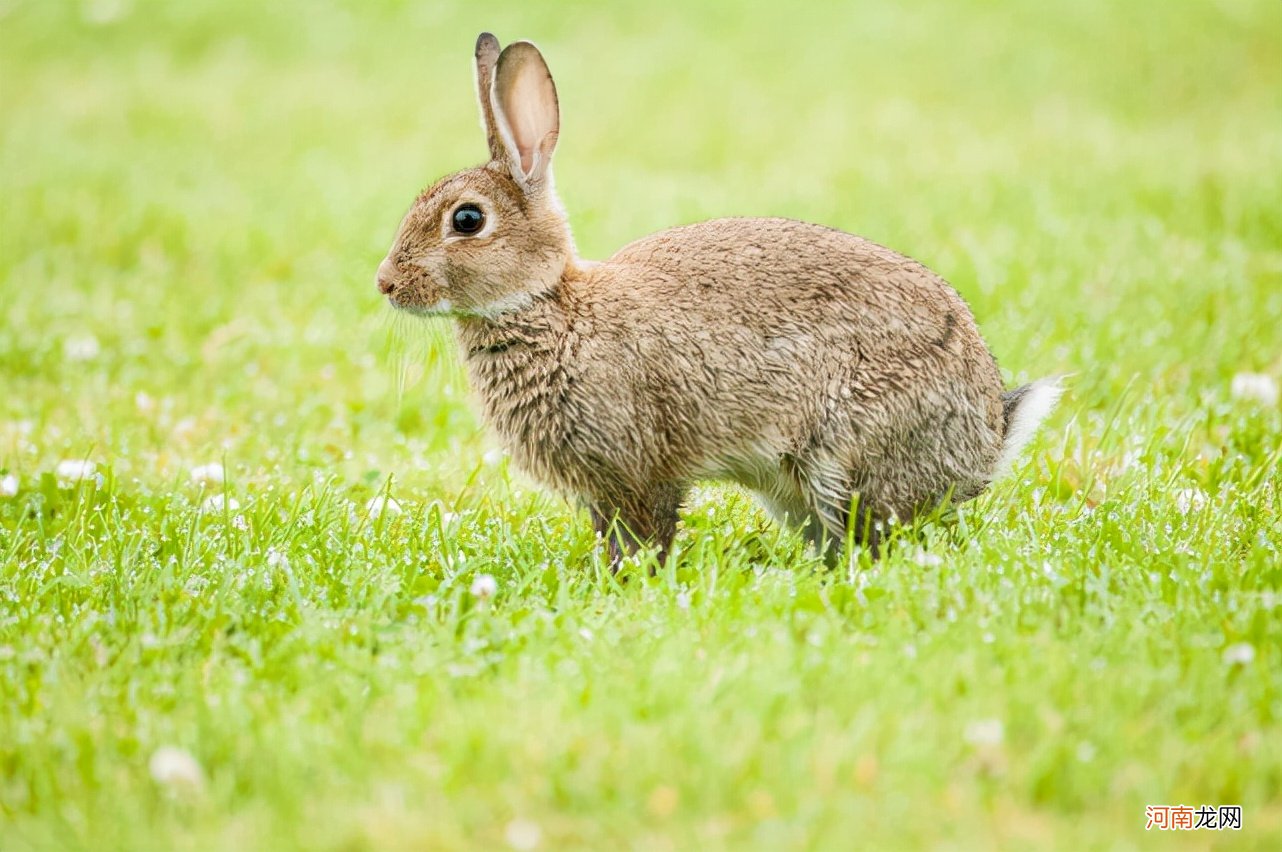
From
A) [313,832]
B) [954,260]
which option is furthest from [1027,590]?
[954,260]

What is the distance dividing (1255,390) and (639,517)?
10.0ft

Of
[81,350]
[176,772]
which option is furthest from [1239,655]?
[81,350]

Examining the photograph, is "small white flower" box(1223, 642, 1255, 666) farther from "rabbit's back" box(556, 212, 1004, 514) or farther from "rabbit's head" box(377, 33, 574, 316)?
"rabbit's head" box(377, 33, 574, 316)

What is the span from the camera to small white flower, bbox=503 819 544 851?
2.92 meters

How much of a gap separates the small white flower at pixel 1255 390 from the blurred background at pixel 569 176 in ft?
0.78

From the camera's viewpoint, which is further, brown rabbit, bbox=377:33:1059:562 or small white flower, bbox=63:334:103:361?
small white flower, bbox=63:334:103:361

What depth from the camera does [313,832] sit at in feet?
9.68

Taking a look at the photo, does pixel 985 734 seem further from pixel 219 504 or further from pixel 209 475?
pixel 209 475

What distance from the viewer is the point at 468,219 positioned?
4.75 m

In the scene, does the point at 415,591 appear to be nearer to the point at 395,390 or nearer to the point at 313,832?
the point at 313,832

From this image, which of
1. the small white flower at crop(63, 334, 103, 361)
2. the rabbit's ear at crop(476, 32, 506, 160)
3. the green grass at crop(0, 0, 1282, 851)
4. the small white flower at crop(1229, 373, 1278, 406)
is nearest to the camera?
the green grass at crop(0, 0, 1282, 851)

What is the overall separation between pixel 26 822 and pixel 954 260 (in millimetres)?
6374

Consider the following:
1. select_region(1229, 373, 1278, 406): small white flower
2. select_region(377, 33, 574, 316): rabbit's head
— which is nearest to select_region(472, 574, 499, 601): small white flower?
select_region(377, 33, 574, 316): rabbit's head

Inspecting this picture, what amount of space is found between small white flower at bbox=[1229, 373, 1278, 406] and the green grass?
0.36 ft
